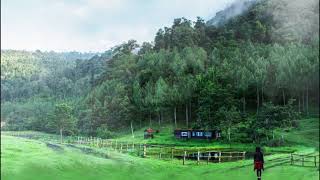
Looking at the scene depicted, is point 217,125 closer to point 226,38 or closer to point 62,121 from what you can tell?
point 226,38

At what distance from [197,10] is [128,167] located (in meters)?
5.66

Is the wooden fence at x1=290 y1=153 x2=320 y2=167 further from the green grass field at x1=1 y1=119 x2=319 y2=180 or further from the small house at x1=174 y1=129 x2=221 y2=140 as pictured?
Answer: the small house at x1=174 y1=129 x2=221 y2=140

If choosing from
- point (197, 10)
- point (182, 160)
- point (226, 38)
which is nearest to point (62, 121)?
point (182, 160)

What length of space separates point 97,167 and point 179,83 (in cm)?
569

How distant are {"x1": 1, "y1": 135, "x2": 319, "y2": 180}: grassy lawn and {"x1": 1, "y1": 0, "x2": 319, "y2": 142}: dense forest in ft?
2.27

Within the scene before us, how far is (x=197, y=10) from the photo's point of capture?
636 inches

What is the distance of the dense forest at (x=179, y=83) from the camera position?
11836 mm

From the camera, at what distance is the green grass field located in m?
10.0

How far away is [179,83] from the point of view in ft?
55.3

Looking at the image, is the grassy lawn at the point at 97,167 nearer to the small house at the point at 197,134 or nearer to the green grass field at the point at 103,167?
the green grass field at the point at 103,167

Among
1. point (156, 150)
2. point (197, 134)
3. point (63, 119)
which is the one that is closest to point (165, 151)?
point (156, 150)

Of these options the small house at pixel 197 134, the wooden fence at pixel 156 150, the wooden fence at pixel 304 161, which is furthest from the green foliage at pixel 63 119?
the wooden fence at pixel 304 161

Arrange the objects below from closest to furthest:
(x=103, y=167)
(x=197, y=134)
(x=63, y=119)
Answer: (x=103, y=167) < (x=63, y=119) < (x=197, y=134)

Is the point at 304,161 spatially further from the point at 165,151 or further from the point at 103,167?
the point at 103,167
